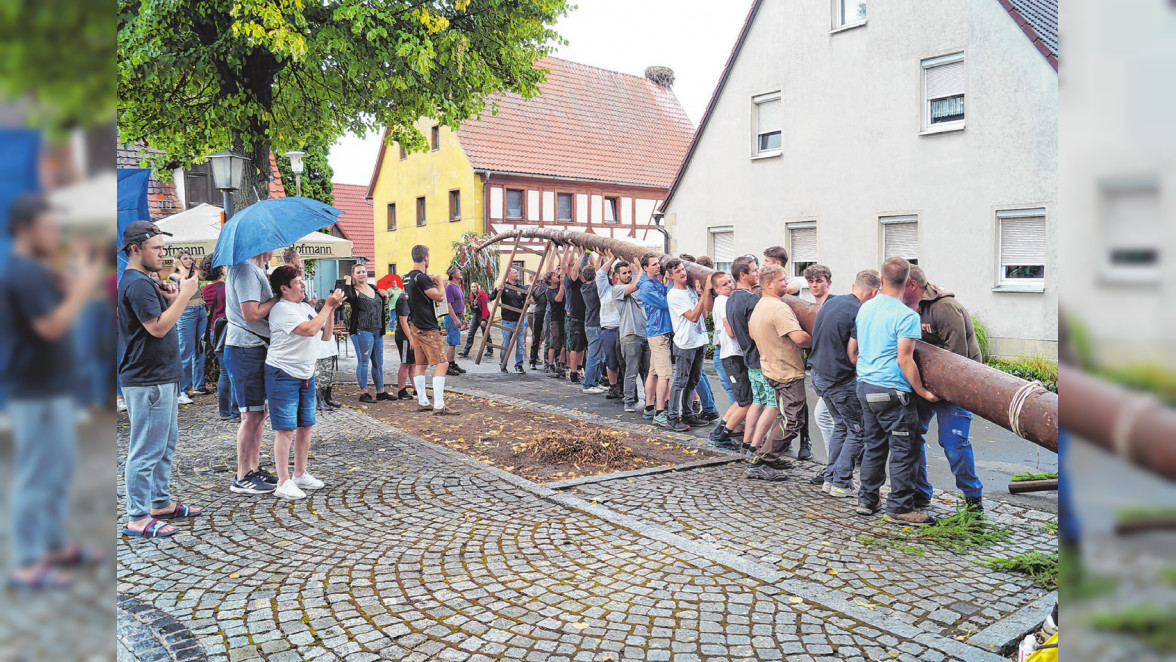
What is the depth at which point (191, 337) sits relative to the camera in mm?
11570

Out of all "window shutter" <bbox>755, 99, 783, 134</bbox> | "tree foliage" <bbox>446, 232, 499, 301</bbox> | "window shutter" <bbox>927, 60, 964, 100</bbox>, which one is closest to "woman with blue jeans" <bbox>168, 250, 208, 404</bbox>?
"tree foliage" <bbox>446, 232, 499, 301</bbox>

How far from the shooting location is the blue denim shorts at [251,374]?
6398 millimetres

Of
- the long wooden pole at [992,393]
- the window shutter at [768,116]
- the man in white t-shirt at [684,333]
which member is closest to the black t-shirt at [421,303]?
the man in white t-shirt at [684,333]

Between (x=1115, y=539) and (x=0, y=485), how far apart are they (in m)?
0.80

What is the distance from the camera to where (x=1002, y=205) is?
14.6 m

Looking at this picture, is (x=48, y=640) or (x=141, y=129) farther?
(x=141, y=129)

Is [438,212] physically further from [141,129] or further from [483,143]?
[141,129]

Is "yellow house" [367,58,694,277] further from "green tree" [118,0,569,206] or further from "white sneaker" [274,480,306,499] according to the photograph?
"white sneaker" [274,480,306,499]

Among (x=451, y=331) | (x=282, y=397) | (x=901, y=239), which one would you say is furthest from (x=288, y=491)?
(x=901, y=239)

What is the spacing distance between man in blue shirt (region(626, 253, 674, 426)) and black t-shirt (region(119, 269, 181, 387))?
18.9ft

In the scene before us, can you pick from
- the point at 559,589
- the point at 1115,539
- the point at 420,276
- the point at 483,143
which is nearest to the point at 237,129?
the point at 420,276

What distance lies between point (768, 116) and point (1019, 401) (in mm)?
16053

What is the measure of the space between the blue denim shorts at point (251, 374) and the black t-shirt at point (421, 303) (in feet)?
13.6

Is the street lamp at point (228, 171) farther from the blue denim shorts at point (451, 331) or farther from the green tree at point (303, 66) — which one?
the blue denim shorts at point (451, 331)
